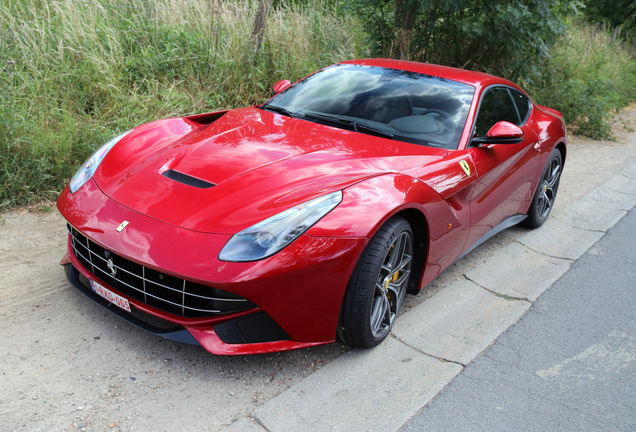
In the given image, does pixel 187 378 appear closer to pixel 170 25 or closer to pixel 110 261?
pixel 110 261

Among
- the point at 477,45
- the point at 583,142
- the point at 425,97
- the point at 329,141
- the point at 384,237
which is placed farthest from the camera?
the point at 583,142

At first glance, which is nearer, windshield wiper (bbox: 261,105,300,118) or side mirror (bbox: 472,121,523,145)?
side mirror (bbox: 472,121,523,145)

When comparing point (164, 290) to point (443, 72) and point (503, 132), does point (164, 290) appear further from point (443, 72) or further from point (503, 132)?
point (443, 72)

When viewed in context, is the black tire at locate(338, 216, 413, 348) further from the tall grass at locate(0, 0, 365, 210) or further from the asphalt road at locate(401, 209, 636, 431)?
the tall grass at locate(0, 0, 365, 210)

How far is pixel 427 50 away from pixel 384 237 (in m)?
6.55

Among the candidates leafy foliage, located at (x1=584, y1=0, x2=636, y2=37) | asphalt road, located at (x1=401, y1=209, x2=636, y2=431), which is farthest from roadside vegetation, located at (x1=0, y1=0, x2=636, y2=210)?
leafy foliage, located at (x1=584, y1=0, x2=636, y2=37)

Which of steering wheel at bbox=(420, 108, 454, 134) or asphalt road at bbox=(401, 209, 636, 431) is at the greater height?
steering wheel at bbox=(420, 108, 454, 134)

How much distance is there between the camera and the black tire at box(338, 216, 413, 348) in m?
2.42

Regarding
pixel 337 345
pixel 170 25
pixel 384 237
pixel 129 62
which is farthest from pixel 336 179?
pixel 170 25

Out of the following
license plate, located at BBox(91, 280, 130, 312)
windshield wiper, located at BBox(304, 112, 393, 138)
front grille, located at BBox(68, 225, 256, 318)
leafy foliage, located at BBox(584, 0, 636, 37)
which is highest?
leafy foliage, located at BBox(584, 0, 636, 37)

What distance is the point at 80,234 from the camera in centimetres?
254

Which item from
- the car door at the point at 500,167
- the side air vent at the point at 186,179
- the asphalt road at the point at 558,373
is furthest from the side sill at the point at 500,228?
the side air vent at the point at 186,179

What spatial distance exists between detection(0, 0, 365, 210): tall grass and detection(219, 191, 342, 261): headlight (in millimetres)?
2679

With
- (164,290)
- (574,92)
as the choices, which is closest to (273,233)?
(164,290)
